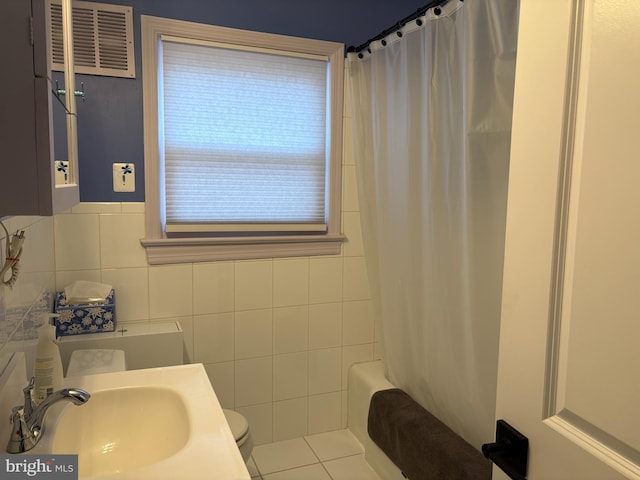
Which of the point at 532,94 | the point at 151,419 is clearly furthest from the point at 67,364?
the point at 532,94

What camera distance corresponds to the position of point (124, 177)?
2.13 meters

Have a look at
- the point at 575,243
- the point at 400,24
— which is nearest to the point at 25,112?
the point at 575,243

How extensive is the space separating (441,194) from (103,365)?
1452 millimetres

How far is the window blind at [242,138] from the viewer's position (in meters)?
2.21

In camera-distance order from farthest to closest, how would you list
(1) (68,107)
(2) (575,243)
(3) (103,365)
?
(3) (103,365), (1) (68,107), (2) (575,243)

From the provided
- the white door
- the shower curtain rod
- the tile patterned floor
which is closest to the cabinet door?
the white door

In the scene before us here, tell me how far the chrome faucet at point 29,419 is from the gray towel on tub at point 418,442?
51.5 inches

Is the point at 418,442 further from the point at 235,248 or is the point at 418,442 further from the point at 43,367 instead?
the point at 43,367

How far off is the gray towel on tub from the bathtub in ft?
0.23

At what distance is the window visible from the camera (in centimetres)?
218

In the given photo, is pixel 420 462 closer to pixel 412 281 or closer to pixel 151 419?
pixel 412 281

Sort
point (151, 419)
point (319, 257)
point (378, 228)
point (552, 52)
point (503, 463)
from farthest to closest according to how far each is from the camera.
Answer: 1. point (319, 257)
2. point (378, 228)
3. point (151, 419)
4. point (503, 463)
5. point (552, 52)

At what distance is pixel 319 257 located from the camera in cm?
253

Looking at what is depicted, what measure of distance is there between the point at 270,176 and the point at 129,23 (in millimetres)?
911
